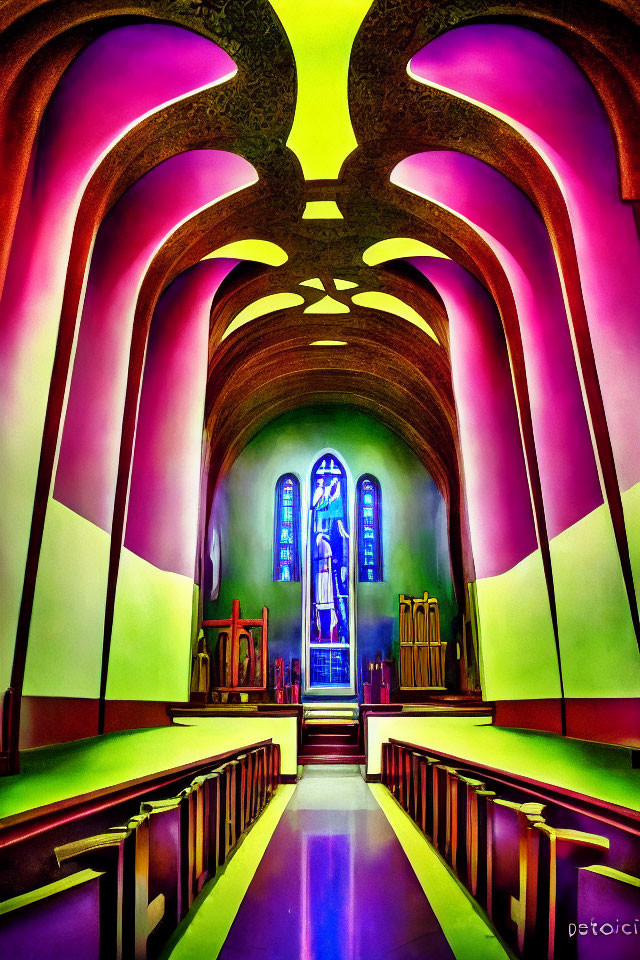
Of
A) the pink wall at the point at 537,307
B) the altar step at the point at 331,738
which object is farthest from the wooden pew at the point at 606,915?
the altar step at the point at 331,738

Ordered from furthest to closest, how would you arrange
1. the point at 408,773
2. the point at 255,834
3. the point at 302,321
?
1. the point at 302,321
2. the point at 408,773
3. the point at 255,834

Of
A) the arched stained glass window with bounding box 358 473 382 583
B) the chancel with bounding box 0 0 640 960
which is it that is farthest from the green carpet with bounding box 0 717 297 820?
the arched stained glass window with bounding box 358 473 382 583

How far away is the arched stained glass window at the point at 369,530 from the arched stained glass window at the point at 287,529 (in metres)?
1.22

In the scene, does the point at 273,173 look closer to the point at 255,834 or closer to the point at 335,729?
the point at 255,834

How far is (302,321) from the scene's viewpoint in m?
10.8

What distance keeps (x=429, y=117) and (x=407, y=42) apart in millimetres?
793

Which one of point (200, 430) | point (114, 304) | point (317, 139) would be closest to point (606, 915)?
point (114, 304)

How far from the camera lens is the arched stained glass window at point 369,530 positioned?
13.6 m

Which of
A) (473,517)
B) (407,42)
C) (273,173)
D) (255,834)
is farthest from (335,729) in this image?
(407,42)

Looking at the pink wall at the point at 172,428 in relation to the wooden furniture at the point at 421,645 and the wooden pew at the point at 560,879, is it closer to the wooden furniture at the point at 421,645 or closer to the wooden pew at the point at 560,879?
the wooden furniture at the point at 421,645

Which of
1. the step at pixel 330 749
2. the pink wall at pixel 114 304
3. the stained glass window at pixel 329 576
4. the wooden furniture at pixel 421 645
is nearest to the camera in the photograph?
the pink wall at pixel 114 304

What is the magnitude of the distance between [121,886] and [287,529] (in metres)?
12.2

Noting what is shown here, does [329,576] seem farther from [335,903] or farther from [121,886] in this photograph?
[121,886]

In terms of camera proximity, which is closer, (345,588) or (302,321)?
(302,321)
